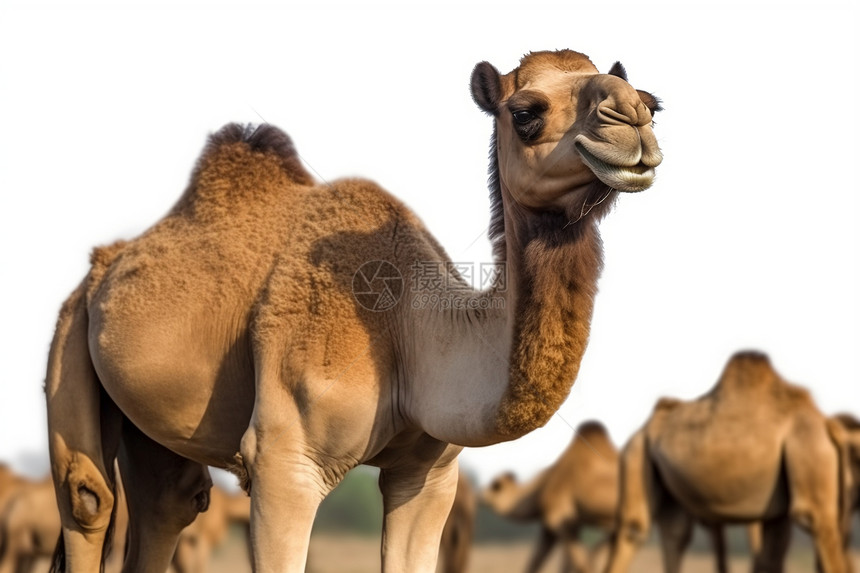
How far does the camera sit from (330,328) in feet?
16.1

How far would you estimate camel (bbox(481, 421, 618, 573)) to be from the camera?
17.6m

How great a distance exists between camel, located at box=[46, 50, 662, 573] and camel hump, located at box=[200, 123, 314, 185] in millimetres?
12

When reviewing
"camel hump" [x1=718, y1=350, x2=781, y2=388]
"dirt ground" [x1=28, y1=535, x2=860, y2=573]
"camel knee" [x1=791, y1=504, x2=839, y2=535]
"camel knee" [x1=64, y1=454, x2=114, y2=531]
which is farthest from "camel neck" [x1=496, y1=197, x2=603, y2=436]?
"dirt ground" [x1=28, y1=535, x2=860, y2=573]

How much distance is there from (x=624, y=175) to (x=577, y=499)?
14416 millimetres

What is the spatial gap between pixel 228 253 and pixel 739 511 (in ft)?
26.0

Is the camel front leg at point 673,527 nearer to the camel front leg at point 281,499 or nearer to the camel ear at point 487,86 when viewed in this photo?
the camel front leg at point 281,499

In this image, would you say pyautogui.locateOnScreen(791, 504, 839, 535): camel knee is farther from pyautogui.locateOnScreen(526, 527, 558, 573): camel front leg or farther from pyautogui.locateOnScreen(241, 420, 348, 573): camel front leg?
pyautogui.locateOnScreen(241, 420, 348, 573): camel front leg

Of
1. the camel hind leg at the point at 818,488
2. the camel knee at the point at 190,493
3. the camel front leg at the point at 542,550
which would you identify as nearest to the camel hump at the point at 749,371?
the camel hind leg at the point at 818,488

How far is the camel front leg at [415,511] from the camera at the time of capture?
520 cm

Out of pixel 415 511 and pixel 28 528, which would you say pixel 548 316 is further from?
A: pixel 28 528

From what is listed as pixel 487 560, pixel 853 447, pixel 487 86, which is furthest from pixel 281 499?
pixel 487 560

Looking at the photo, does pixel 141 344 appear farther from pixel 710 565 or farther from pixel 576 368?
pixel 710 565

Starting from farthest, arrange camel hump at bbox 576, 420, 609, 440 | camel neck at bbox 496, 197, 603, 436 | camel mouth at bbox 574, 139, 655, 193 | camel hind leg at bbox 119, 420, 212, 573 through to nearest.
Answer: camel hump at bbox 576, 420, 609, 440 → camel hind leg at bbox 119, 420, 212, 573 → camel neck at bbox 496, 197, 603, 436 → camel mouth at bbox 574, 139, 655, 193


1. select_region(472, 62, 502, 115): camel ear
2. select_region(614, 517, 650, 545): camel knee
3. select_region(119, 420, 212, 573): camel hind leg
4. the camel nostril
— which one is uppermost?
select_region(472, 62, 502, 115): camel ear
